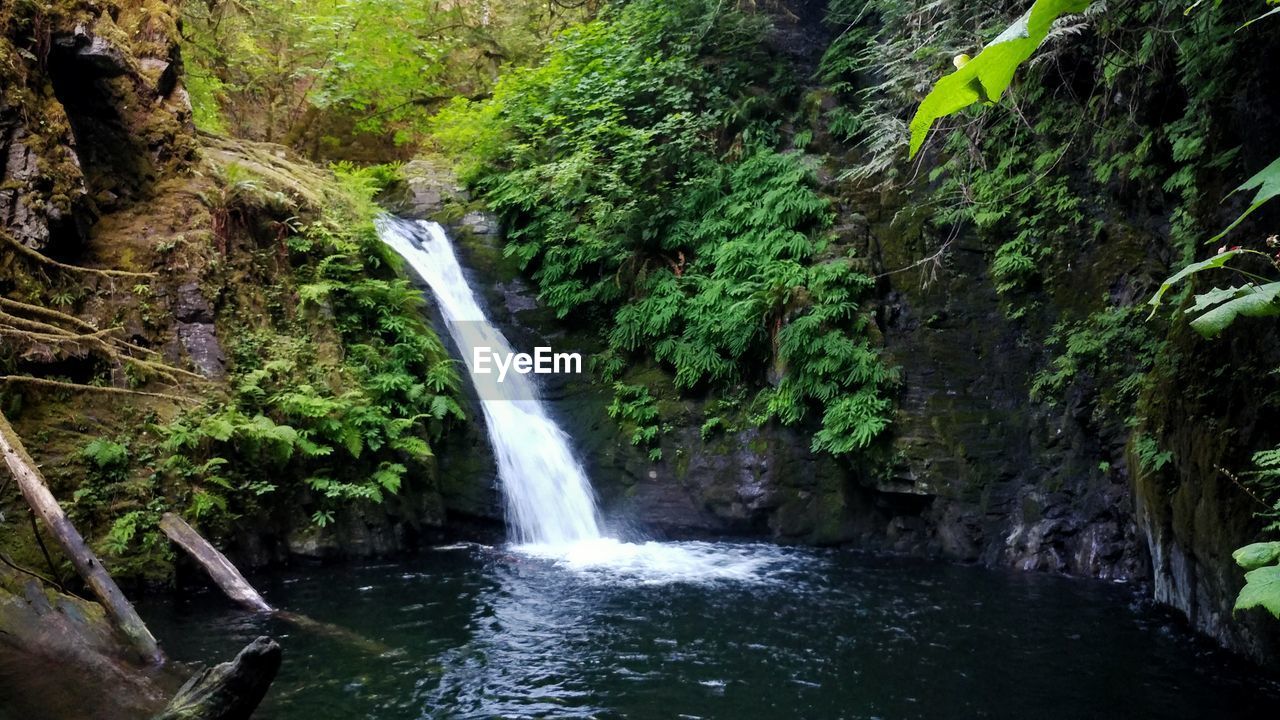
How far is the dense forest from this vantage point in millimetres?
5879

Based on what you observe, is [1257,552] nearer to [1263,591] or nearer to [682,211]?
[1263,591]

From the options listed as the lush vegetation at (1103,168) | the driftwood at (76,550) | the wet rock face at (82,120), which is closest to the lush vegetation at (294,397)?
the wet rock face at (82,120)

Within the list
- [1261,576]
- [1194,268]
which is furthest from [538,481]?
[1194,268]

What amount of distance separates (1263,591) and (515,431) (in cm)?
964

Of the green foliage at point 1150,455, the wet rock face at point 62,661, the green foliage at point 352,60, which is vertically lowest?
the wet rock face at point 62,661

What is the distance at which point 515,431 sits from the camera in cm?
1121

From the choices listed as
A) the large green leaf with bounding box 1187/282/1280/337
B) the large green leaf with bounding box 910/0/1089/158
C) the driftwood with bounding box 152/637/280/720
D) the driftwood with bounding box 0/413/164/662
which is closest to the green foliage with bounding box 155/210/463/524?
the driftwood with bounding box 0/413/164/662

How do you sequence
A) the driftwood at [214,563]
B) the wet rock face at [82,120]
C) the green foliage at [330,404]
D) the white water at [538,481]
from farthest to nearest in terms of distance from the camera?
the white water at [538,481], the green foliage at [330,404], the wet rock face at [82,120], the driftwood at [214,563]

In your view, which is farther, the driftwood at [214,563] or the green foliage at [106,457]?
the green foliage at [106,457]

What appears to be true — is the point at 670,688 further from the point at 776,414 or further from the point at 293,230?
the point at 293,230

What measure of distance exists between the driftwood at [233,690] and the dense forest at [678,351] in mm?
51

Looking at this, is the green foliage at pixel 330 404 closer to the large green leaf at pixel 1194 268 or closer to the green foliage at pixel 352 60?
the green foliage at pixel 352 60

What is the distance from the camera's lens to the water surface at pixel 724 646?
5.36m

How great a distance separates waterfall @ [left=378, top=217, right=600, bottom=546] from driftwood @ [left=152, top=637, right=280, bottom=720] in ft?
21.3
